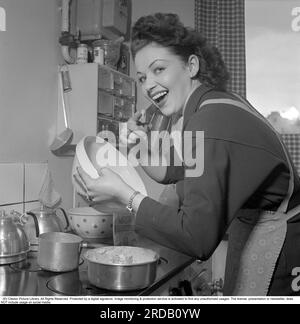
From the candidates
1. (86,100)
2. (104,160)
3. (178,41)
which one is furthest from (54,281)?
(86,100)

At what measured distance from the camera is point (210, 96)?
71cm

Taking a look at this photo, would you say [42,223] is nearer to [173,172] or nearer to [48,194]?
[48,194]

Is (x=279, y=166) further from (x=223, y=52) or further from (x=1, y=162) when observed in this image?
(x=1, y=162)

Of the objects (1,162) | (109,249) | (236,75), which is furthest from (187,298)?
(1,162)

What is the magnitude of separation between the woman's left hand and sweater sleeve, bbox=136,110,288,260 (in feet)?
0.32

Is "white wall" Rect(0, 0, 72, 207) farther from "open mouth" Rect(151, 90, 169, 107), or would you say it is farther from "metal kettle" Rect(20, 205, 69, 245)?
"open mouth" Rect(151, 90, 169, 107)

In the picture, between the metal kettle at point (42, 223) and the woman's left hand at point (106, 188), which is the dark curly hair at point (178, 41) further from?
the metal kettle at point (42, 223)

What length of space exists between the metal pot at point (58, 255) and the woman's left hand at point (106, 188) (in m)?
0.12

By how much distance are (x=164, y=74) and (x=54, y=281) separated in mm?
447

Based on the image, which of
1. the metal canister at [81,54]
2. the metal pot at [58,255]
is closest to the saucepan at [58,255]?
the metal pot at [58,255]

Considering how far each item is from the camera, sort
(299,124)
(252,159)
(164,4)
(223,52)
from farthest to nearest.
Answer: (164,4), (223,52), (299,124), (252,159)

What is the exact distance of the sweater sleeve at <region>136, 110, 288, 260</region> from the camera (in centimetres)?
58
